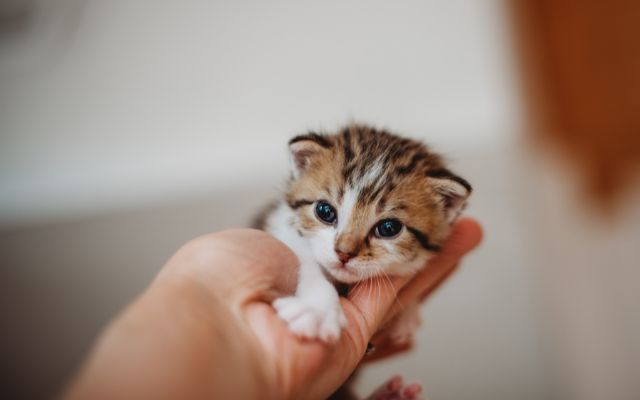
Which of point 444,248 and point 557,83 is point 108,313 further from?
point 557,83

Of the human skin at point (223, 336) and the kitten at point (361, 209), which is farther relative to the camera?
the kitten at point (361, 209)

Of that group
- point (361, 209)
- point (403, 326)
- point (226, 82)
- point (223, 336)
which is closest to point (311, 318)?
point (223, 336)

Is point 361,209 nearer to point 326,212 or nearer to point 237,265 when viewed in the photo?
point 326,212

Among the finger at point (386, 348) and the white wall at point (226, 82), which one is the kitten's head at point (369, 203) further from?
the white wall at point (226, 82)

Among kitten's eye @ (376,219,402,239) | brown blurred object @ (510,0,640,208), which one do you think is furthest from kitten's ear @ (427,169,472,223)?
brown blurred object @ (510,0,640,208)

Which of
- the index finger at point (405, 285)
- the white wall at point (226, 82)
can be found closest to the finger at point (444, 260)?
the index finger at point (405, 285)

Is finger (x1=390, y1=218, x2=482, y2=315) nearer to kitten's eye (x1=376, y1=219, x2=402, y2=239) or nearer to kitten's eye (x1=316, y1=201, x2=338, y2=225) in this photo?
kitten's eye (x1=376, y1=219, x2=402, y2=239)
